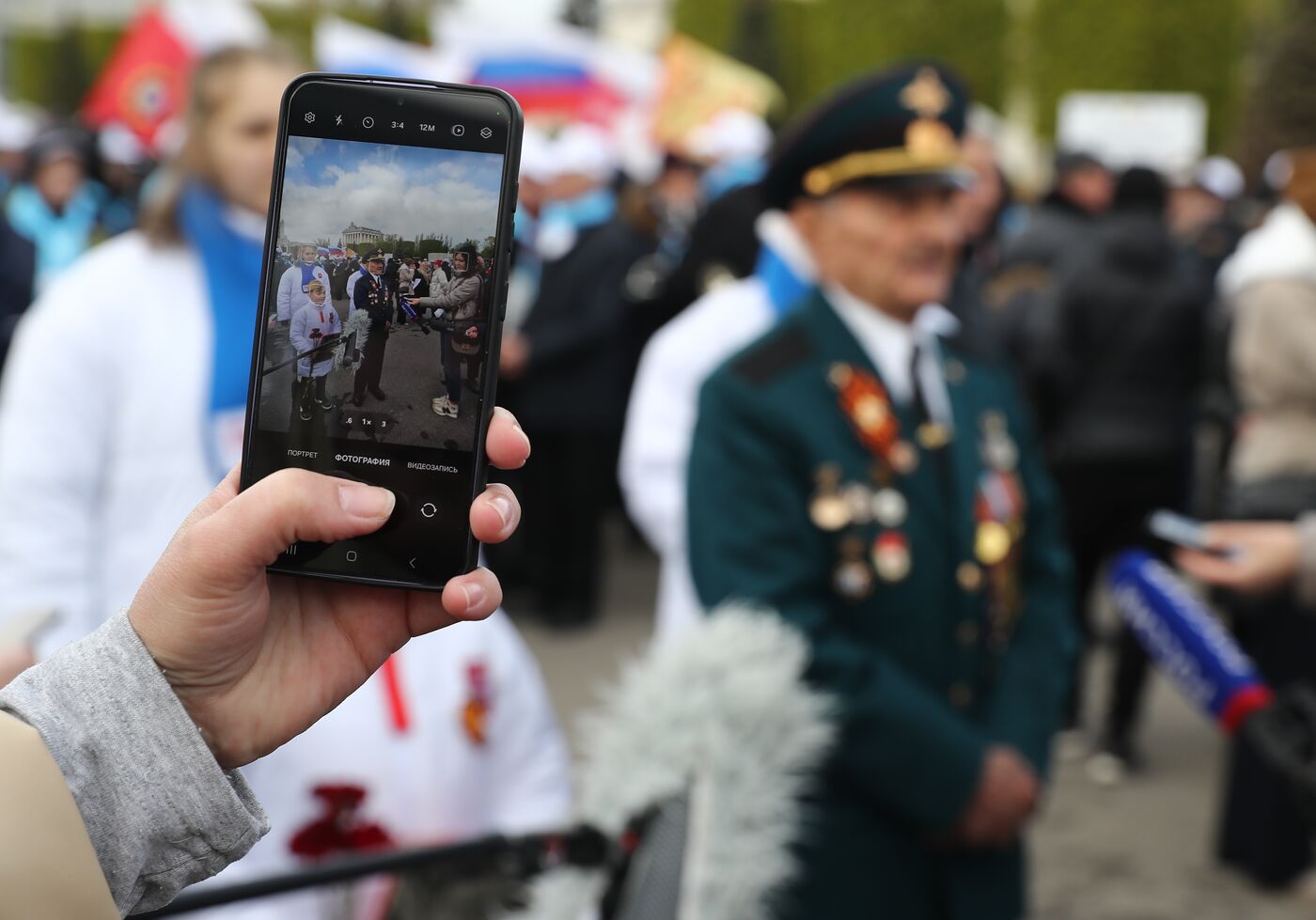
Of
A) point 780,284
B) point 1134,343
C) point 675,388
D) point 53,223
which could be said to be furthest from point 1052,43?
point 780,284

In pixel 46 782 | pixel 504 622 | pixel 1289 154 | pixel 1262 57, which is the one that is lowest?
pixel 504 622

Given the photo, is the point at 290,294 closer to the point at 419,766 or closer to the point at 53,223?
the point at 419,766

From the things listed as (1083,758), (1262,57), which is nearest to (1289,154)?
(1083,758)

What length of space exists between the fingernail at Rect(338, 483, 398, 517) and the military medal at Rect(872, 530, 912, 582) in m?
1.55

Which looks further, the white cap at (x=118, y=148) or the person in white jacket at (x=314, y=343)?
the white cap at (x=118, y=148)

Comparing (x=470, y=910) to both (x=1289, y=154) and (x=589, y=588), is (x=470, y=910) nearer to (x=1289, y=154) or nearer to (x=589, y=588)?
(x=1289, y=154)

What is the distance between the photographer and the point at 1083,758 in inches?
229

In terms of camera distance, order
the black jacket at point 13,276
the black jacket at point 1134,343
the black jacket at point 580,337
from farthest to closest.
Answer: the black jacket at point 13,276, the black jacket at point 580,337, the black jacket at point 1134,343

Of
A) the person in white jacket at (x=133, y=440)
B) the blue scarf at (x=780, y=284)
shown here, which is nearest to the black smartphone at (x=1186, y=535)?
the blue scarf at (x=780, y=284)

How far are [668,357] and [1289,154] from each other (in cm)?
215

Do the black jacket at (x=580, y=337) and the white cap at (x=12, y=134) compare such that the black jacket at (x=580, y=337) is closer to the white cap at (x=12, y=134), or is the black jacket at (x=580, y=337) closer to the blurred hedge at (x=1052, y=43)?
the white cap at (x=12, y=134)

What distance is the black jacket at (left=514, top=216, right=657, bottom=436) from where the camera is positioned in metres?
7.70

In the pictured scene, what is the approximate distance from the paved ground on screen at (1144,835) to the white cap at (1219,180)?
20.1 feet

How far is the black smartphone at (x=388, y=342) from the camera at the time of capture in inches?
42.0
